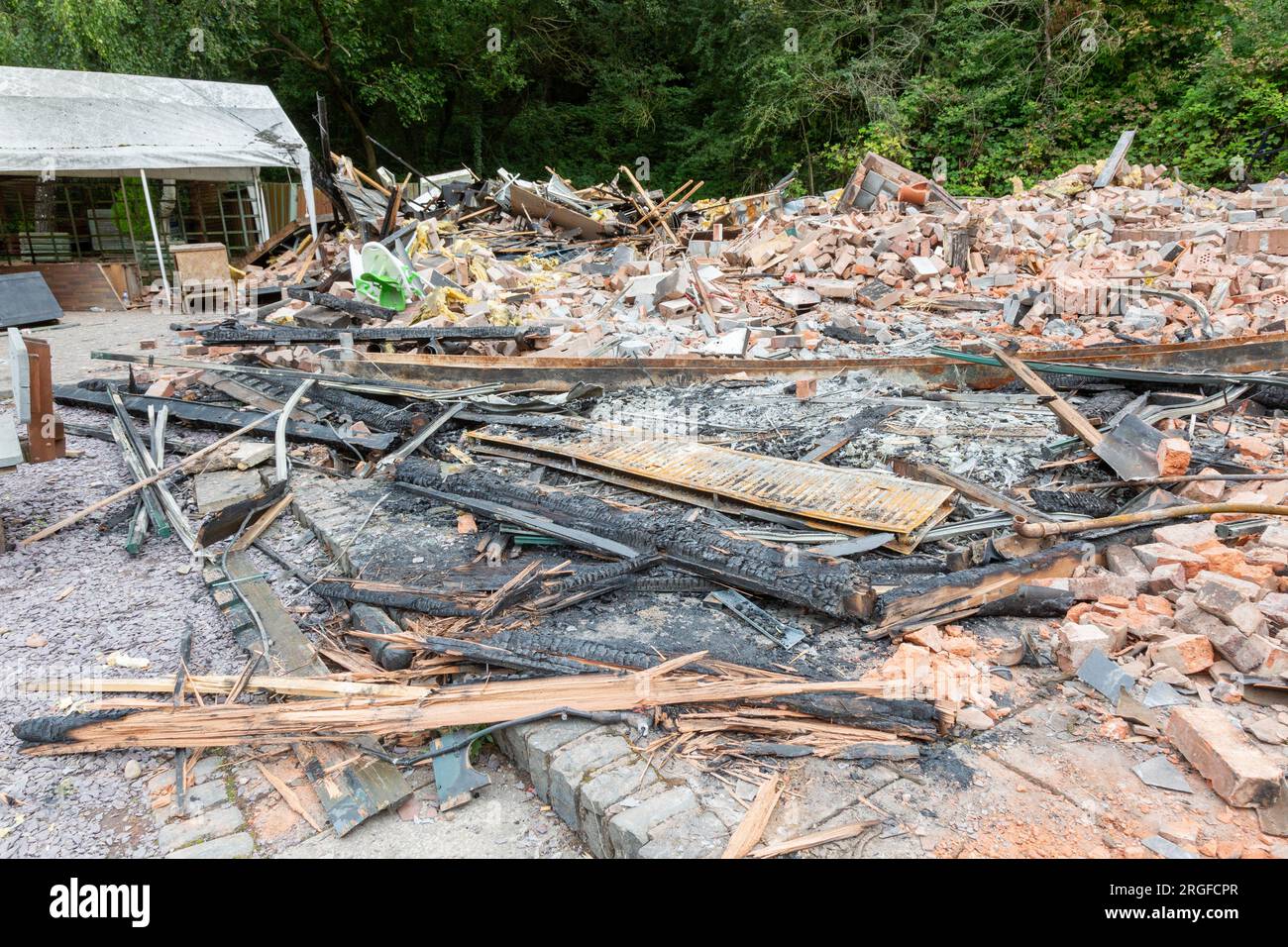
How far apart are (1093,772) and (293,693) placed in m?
2.79

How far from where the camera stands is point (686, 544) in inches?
140

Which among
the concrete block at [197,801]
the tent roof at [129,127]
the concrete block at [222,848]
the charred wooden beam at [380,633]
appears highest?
the tent roof at [129,127]

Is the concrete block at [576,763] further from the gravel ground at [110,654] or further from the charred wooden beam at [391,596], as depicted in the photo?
the charred wooden beam at [391,596]

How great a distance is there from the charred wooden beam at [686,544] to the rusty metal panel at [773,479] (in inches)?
14.3

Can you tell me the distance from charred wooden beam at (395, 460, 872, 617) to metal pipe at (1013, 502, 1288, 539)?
0.84m

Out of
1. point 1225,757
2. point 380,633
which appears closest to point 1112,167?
point 1225,757

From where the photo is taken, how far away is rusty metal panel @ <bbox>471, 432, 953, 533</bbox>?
376 centimetres

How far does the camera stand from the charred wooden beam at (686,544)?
3168 mm

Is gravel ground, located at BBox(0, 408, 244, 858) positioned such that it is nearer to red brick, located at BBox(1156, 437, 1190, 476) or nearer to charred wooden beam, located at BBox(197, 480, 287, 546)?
charred wooden beam, located at BBox(197, 480, 287, 546)

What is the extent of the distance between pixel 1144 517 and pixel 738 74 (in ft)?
68.1

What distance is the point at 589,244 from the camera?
13.4 meters

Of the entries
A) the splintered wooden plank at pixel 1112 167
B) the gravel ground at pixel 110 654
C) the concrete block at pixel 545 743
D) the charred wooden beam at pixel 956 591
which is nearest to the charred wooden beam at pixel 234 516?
the gravel ground at pixel 110 654

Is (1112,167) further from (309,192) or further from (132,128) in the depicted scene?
(132,128)
